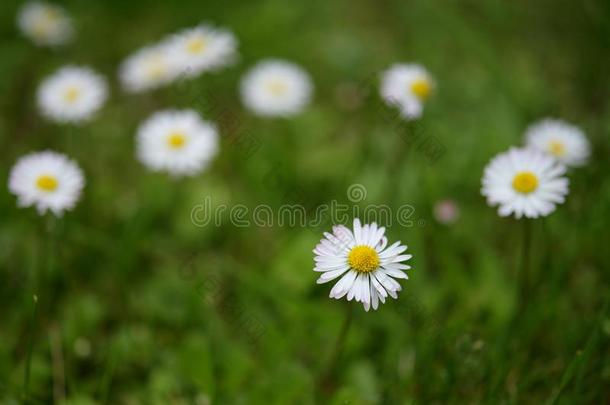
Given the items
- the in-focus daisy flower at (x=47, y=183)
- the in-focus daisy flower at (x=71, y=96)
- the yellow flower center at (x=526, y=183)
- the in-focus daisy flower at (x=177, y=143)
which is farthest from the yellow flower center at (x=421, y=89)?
the in-focus daisy flower at (x=71, y=96)

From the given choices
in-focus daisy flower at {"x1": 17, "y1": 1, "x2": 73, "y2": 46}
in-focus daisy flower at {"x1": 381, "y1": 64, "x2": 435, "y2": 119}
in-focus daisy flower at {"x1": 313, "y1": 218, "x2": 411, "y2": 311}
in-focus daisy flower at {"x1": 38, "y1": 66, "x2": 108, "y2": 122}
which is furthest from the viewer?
in-focus daisy flower at {"x1": 17, "y1": 1, "x2": 73, "y2": 46}

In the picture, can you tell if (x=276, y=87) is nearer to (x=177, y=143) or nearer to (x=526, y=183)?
(x=177, y=143)

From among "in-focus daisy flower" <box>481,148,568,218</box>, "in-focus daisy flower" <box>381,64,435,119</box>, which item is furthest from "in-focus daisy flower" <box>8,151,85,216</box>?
"in-focus daisy flower" <box>481,148,568,218</box>

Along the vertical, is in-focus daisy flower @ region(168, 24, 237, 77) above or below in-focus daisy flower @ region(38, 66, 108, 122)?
above

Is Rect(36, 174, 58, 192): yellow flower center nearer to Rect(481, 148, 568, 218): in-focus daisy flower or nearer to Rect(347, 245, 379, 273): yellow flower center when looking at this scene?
Rect(347, 245, 379, 273): yellow flower center

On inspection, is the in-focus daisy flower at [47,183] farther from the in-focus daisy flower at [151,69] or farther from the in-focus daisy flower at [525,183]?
the in-focus daisy flower at [525,183]

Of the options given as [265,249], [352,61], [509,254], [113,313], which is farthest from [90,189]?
[509,254]

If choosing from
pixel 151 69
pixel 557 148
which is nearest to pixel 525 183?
pixel 557 148
